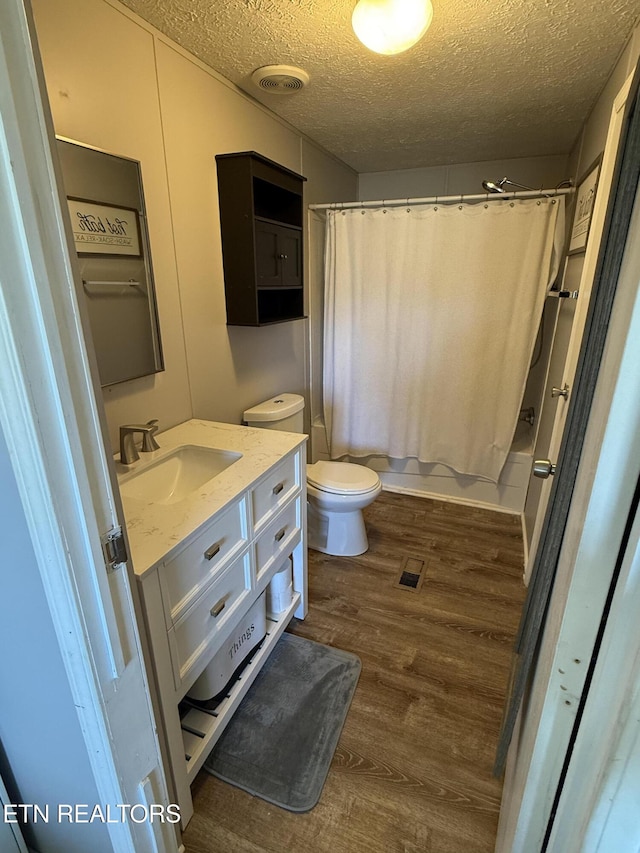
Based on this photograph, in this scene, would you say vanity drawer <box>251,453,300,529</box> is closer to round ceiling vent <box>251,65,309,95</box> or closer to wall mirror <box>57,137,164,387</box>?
wall mirror <box>57,137,164,387</box>

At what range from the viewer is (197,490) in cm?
126

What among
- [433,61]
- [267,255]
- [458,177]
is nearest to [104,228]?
[267,255]

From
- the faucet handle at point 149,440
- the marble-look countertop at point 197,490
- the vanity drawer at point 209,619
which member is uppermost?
the faucet handle at point 149,440

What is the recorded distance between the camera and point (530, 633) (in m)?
1.04

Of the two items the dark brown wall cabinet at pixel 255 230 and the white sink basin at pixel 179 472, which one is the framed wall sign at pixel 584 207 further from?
the white sink basin at pixel 179 472

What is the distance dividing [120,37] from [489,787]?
259 cm

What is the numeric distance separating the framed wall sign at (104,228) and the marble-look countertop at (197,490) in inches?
26.4

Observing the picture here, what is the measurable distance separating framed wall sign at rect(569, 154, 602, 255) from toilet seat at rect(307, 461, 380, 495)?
144 cm

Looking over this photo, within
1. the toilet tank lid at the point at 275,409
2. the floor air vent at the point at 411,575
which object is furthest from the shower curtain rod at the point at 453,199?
the floor air vent at the point at 411,575

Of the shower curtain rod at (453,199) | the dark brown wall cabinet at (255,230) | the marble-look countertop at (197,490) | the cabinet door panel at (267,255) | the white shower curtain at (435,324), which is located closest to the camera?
the marble-look countertop at (197,490)

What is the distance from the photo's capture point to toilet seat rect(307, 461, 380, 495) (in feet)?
7.32

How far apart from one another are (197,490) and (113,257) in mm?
817

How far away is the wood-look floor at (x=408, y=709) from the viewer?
1.21m

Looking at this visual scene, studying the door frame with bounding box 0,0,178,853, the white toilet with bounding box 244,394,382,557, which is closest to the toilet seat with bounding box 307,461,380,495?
the white toilet with bounding box 244,394,382,557
